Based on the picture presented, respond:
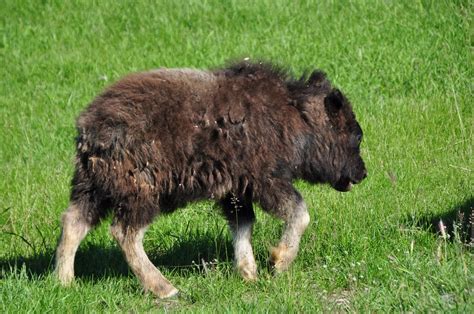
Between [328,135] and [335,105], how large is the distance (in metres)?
0.25

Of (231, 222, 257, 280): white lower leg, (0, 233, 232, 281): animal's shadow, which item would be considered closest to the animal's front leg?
(231, 222, 257, 280): white lower leg

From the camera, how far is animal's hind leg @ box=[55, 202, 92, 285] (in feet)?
24.1

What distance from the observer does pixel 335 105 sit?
7.93 meters

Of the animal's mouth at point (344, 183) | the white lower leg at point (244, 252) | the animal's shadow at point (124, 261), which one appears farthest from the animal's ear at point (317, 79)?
the animal's shadow at point (124, 261)

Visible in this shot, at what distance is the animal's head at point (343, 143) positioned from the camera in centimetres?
792

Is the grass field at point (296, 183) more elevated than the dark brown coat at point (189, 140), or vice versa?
the dark brown coat at point (189, 140)

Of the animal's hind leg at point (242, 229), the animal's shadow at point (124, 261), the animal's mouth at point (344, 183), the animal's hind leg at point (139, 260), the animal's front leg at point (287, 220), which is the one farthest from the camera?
the animal's mouth at point (344, 183)

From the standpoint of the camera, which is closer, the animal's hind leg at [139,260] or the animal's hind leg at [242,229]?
the animal's hind leg at [139,260]

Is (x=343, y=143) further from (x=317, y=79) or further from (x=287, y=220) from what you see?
(x=287, y=220)

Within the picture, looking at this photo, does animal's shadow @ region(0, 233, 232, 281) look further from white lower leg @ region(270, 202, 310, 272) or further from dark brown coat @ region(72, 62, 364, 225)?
dark brown coat @ region(72, 62, 364, 225)

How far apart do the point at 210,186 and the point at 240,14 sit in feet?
23.9

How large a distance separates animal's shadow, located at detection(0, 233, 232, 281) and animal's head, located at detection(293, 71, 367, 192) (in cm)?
102

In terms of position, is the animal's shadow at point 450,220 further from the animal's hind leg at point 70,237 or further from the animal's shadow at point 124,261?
the animal's hind leg at point 70,237

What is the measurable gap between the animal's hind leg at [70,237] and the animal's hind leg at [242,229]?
1.14 meters
